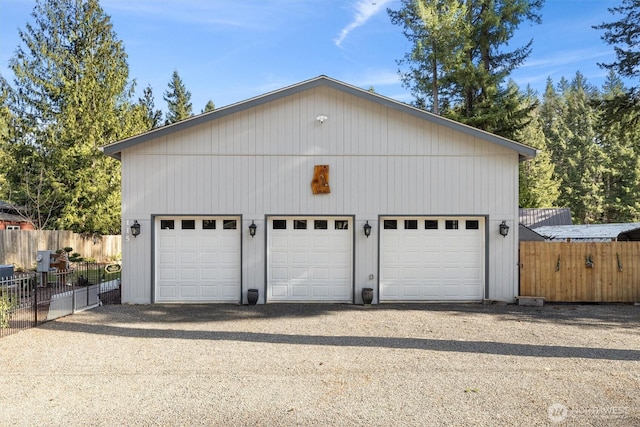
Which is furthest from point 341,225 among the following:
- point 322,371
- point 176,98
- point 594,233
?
point 176,98

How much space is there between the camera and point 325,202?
1076 centimetres

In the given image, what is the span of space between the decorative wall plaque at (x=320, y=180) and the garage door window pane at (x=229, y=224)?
2.18 metres

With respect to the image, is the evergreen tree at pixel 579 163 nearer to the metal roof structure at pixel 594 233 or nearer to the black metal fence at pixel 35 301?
the metal roof structure at pixel 594 233

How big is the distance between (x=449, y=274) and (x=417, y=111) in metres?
4.20

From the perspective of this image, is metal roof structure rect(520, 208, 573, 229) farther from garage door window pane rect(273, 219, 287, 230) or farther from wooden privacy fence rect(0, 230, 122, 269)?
wooden privacy fence rect(0, 230, 122, 269)

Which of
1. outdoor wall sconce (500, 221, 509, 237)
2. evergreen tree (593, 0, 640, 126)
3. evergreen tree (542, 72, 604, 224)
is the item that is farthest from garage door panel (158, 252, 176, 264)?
evergreen tree (542, 72, 604, 224)

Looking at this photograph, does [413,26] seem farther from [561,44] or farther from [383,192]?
[383,192]

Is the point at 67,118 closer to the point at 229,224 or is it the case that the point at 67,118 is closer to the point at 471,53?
the point at 229,224

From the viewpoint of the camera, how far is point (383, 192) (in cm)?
1081

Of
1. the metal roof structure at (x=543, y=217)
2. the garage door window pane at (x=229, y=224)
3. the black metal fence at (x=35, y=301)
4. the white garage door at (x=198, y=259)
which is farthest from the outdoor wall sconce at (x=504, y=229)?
the metal roof structure at (x=543, y=217)

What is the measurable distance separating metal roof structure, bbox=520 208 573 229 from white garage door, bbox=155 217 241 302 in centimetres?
1827

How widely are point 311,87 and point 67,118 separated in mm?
17391

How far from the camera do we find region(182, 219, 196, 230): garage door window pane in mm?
10781

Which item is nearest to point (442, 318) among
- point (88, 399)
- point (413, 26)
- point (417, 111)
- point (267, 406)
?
point (417, 111)
